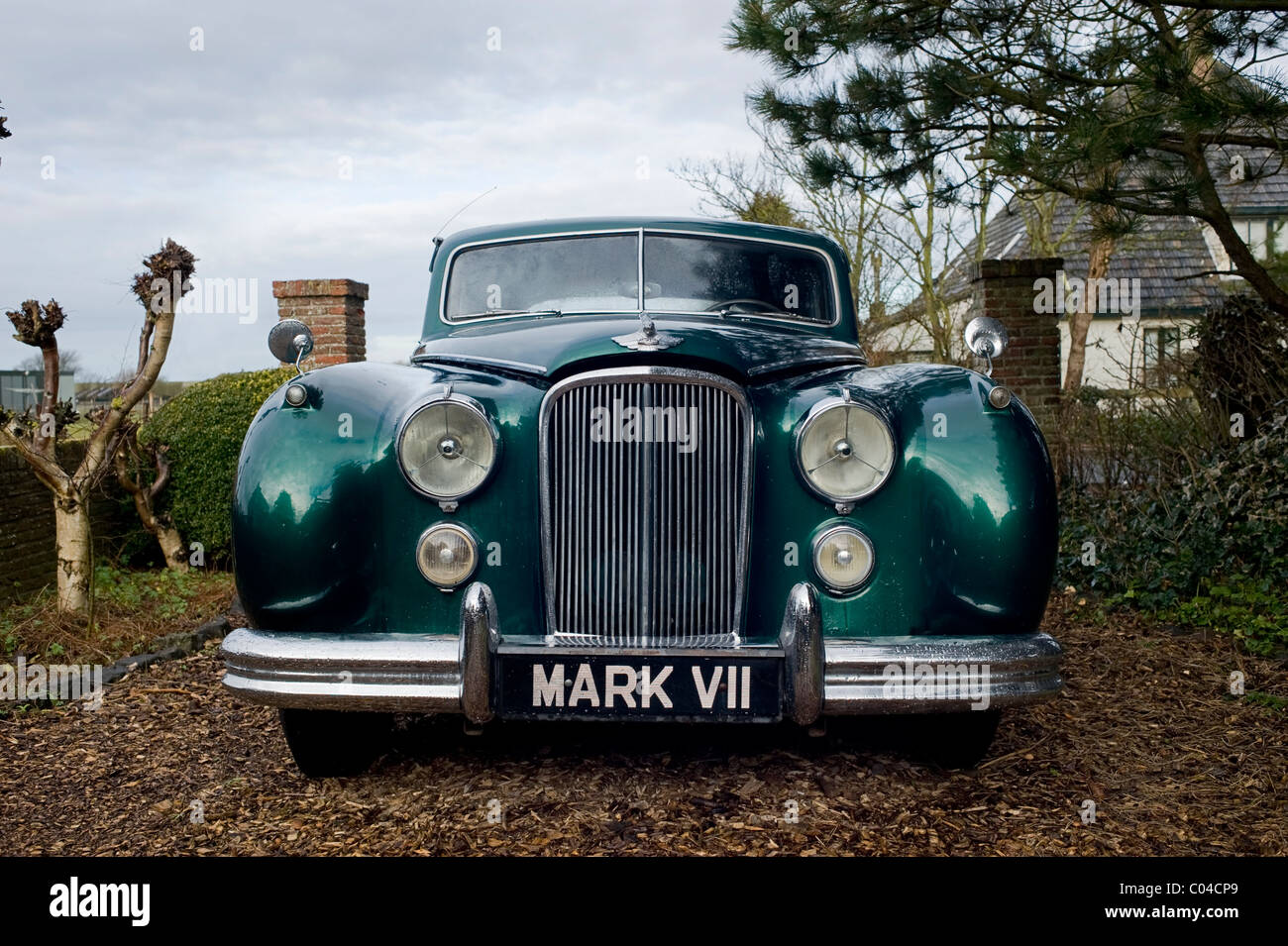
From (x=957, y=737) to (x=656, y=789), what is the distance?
36.9 inches

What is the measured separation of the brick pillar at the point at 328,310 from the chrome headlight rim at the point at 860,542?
22.1ft

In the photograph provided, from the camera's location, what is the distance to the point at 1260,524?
18.0 ft

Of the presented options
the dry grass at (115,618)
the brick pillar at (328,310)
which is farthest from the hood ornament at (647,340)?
the brick pillar at (328,310)

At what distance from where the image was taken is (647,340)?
2.86 m

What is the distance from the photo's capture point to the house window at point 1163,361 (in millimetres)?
6766

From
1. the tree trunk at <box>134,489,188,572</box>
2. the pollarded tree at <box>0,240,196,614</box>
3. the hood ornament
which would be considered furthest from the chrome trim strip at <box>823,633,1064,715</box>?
the tree trunk at <box>134,489,188,572</box>

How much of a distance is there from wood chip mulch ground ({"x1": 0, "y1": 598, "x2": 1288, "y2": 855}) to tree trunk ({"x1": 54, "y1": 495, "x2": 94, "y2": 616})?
137 centimetres

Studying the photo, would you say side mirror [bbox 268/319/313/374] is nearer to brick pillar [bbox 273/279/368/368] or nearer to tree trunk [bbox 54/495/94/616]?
tree trunk [bbox 54/495/94/616]

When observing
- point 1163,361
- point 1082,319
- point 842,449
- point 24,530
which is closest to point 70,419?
point 24,530
